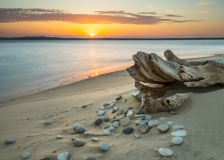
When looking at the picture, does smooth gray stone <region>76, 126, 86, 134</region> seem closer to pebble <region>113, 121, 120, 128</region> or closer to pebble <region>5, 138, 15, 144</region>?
pebble <region>113, 121, 120, 128</region>

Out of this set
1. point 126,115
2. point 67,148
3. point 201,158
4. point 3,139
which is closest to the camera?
point 201,158

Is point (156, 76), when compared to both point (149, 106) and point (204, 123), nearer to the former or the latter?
point (149, 106)

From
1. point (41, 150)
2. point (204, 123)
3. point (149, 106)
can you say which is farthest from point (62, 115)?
point (204, 123)

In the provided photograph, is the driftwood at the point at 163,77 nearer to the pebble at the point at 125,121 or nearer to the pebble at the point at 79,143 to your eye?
the pebble at the point at 125,121

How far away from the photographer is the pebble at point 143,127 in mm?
2499

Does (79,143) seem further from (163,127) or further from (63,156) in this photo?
(163,127)

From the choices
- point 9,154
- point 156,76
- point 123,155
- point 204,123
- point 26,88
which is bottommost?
point 26,88

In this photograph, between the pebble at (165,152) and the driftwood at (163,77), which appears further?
the driftwood at (163,77)

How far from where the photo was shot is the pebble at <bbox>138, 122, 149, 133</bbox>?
8.20 feet

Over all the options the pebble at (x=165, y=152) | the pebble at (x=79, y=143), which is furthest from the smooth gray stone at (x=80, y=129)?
the pebble at (x=165, y=152)

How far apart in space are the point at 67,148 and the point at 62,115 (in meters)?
1.37

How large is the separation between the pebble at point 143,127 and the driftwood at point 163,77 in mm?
399

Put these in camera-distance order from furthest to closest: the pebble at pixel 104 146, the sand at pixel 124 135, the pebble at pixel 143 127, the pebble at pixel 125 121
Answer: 1. the pebble at pixel 125 121
2. the pebble at pixel 143 127
3. the pebble at pixel 104 146
4. the sand at pixel 124 135

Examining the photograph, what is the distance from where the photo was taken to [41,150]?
237 centimetres
